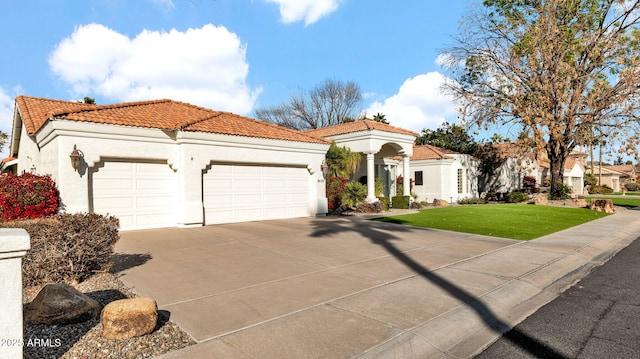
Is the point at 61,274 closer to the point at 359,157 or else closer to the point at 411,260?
the point at 411,260

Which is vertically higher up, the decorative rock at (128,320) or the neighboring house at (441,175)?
the neighboring house at (441,175)

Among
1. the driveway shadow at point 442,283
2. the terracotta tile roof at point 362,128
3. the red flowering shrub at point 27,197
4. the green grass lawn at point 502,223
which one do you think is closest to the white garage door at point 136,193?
the red flowering shrub at point 27,197

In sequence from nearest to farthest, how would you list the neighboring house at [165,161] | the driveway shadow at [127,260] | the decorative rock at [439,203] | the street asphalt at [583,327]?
the street asphalt at [583,327], the driveway shadow at [127,260], the neighboring house at [165,161], the decorative rock at [439,203]

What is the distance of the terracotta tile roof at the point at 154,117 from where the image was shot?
1223cm

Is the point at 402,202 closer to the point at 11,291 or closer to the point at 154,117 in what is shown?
the point at 154,117

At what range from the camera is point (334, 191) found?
61.4ft

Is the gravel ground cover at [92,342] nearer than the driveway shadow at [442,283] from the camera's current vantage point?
Yes

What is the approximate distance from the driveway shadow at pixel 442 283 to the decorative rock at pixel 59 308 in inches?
193

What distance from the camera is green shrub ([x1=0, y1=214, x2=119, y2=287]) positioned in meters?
5.69

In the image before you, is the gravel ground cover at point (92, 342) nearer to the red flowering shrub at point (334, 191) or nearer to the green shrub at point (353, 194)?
the red flowering shrub at point (334, 191)

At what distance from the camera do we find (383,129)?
21641 mm

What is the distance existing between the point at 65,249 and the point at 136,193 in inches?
276

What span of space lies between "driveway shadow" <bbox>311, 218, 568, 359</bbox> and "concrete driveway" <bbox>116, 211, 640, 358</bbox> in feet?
0.10

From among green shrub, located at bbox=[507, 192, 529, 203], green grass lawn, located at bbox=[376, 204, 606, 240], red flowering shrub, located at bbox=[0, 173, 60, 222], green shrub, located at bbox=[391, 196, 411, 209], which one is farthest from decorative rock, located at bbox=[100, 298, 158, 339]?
green shrub, located at bbox=[507, 192, 529, 203]
